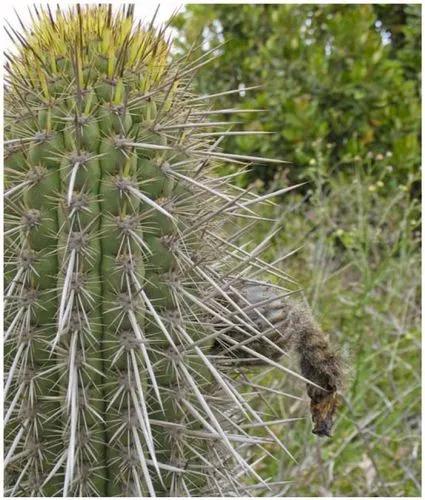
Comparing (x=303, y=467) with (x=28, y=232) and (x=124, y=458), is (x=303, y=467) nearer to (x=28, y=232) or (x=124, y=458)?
(x=124, y=458)

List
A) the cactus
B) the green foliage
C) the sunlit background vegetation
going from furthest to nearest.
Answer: the green foliage < the sunlit background vegetation < the cactus

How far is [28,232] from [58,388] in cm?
29

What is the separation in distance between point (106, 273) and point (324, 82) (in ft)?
11.8

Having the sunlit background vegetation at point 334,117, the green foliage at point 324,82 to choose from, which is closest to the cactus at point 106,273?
the sunlit background vegetation at point 334,117

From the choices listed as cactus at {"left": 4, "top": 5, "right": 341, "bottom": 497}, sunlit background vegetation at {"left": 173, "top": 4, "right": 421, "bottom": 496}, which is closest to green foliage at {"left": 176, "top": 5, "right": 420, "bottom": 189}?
sunlit background vegetation at {"left": 173, "top": 4, "right": 421, "bottom": 496}

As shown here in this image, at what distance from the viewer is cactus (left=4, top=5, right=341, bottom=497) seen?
4.76 ft

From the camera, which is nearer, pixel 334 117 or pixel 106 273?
pixel 106 273

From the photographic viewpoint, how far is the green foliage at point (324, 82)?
15.3 ft

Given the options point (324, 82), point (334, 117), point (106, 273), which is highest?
point (106, 273)

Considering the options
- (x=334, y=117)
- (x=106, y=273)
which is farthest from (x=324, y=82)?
(x=106, y=273)

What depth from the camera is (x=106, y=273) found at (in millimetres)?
1464

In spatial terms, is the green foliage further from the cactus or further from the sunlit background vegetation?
the cactus

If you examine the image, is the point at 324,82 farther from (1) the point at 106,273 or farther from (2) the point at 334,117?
(1) the point at 106,273

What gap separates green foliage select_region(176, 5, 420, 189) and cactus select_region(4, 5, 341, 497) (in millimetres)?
3030
